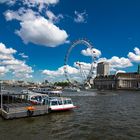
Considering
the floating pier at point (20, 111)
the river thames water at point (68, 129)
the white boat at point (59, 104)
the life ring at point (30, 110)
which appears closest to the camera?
the river thames water at point (68, 129)

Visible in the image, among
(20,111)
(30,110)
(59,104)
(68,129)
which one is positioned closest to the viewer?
(68,129)

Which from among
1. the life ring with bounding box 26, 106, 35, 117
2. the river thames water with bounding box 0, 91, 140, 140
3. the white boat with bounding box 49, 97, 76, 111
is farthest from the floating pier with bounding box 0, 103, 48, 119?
the white boat with bounding box 49, 97, 76, 111

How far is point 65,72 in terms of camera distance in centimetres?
18138

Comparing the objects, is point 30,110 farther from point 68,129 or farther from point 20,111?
point 68,129

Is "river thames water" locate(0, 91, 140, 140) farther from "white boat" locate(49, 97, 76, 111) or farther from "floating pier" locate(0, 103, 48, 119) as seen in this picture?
"white boat" locate(49, 97, 76, 111)

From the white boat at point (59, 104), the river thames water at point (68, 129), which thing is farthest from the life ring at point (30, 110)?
the white boat at point (59, 104)

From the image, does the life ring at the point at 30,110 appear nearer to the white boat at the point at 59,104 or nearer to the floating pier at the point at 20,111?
the floating pier at the point at 20,111

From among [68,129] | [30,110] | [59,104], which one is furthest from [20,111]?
[59,104]

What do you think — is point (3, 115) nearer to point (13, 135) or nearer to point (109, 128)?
point (13, 135)

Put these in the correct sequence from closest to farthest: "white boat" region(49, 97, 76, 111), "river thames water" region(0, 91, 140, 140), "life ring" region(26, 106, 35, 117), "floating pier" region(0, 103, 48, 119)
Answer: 1. "river thames water" region(0, 91, 140, 140)
2. "floating pier" region(0, 103, 48, 119)
3. "life ring" region(26, 106, 35, 117)
4. "white boat" region(49, 97, 76, 111)

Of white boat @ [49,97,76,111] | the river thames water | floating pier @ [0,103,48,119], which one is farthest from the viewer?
white boat @ [49,97,76,111]

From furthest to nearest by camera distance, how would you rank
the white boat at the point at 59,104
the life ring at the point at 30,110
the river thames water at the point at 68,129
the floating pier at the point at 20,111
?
the white boat at the point at 59,104
the life ring at the point at 30,110
the floating pier at the point at 20,111
the river thames water at the point at 68,129

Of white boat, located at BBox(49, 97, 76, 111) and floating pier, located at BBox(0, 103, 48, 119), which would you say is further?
white boat, located at BBox(49, 97, 76, 111)

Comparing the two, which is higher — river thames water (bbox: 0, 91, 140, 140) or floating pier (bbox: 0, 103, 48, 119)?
floating pier (bbox: 0, 103, 48, 119)
